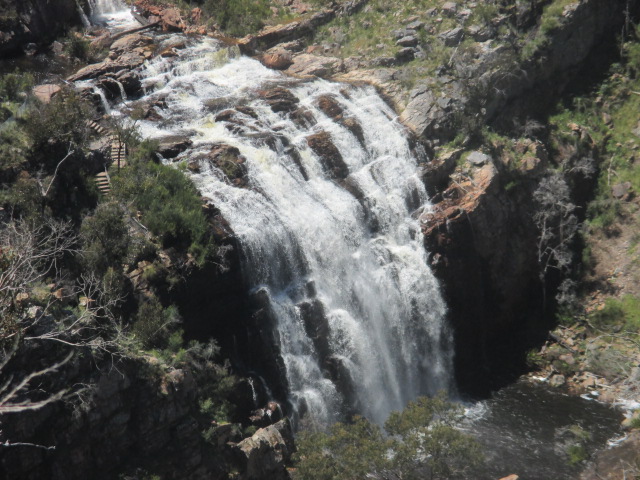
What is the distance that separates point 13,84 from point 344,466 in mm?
22800

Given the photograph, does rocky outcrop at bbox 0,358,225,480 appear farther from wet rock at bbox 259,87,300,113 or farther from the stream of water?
wet rock at bbox 259,87,300,113

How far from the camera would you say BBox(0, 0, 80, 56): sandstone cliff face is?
123 feet

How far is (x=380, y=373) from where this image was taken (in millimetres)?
29203

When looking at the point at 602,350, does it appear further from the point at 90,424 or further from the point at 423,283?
the point at 90,424

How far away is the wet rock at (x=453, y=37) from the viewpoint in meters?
40.6

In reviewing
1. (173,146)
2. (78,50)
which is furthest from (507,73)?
(78,50)

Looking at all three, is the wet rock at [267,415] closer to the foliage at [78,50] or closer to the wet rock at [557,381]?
the wet rock at [557,381]

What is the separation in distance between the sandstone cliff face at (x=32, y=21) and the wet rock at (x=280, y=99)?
14.1 meters

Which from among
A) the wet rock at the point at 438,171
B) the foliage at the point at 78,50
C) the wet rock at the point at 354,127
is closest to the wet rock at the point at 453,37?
the wet rock at the point at 438,171

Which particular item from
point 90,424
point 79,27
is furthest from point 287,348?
point 79,27

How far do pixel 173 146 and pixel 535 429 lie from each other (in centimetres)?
2029

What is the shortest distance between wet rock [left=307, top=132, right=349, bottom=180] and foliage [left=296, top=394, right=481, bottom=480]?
534 inches

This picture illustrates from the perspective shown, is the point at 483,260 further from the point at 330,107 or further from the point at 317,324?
the point at 330,107

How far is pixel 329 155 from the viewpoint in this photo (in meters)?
32.9
